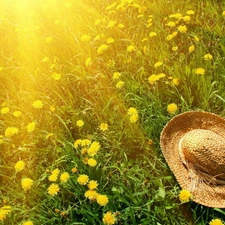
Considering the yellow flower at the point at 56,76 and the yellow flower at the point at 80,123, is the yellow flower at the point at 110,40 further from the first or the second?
the yellow flower at the point at 80,123

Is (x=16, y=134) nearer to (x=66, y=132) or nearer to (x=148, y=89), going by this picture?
(x=66, y=132)

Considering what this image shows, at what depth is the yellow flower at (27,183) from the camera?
1.87m

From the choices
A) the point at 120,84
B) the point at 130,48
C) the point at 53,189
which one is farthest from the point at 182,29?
the point at 53,189

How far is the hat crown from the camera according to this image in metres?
1.65

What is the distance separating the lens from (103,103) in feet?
7.58

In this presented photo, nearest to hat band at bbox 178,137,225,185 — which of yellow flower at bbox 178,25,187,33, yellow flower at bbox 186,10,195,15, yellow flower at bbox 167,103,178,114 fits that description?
yellow flower at bbox 167,103,178,114

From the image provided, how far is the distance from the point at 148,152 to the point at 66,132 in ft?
1.89

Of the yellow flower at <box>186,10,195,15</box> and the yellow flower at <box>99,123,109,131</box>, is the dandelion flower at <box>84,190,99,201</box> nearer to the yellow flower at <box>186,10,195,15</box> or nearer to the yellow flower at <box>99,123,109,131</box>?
the yellow flower at <box>99,123,109,131</box>

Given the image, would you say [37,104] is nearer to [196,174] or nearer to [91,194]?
[91,194]

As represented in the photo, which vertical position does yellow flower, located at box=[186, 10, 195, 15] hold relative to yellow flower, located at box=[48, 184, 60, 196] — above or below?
above

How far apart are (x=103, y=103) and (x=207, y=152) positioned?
871 mm

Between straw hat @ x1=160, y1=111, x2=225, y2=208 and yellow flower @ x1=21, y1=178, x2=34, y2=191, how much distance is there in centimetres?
75

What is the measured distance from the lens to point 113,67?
2.48m

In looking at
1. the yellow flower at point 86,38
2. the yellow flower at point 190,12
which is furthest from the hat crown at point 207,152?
the yellow flower at point 86,38
